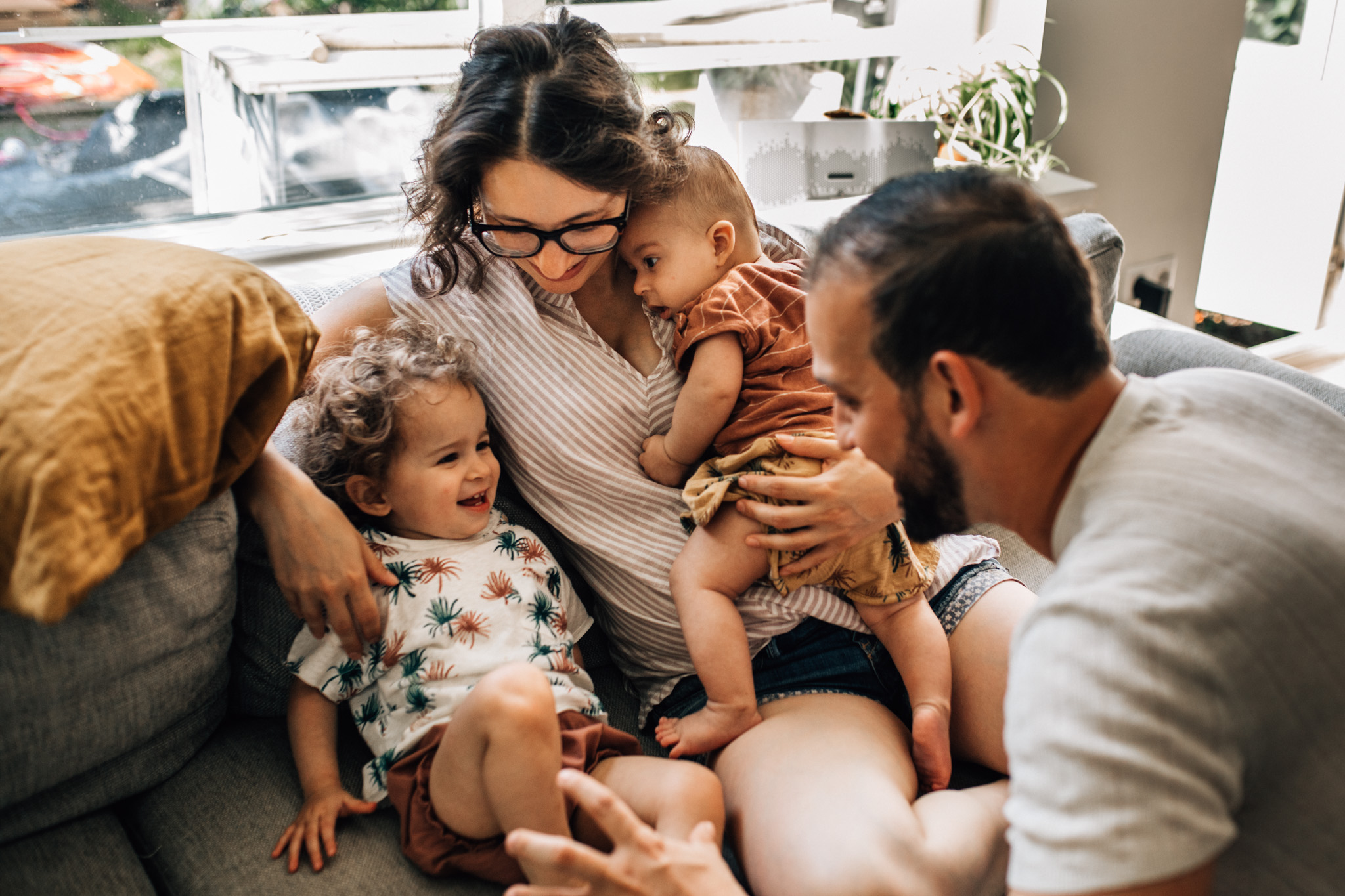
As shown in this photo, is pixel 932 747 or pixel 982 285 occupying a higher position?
pixel 982 285

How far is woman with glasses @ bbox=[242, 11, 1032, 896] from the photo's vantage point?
112 centimetres

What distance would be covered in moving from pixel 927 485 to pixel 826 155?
1617mm

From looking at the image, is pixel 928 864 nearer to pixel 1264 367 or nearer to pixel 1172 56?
pixel 1264 367

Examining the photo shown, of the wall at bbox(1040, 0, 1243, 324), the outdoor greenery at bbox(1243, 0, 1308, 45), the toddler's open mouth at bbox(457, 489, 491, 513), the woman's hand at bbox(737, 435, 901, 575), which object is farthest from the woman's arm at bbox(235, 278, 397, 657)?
the outdoor greenery at bbox(1243, 0, 1308, 45)

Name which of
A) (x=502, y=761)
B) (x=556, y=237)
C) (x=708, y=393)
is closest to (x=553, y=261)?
(x=556, y=237)

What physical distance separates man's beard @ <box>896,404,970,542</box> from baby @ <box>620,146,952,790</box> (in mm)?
328

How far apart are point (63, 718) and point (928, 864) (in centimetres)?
93

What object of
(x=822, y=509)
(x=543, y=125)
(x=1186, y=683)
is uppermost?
(x=543, y=125)

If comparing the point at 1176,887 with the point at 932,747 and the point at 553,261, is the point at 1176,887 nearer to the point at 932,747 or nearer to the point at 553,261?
the point at 932,747

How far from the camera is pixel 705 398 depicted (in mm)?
1308

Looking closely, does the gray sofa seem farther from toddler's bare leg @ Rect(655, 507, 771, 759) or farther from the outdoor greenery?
the outdoor greenery

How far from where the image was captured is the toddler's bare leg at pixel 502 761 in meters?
1.00

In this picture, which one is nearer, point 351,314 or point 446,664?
point 446,664

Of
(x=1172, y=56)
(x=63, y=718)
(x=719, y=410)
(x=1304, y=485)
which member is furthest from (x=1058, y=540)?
(x=1172, y=56)
